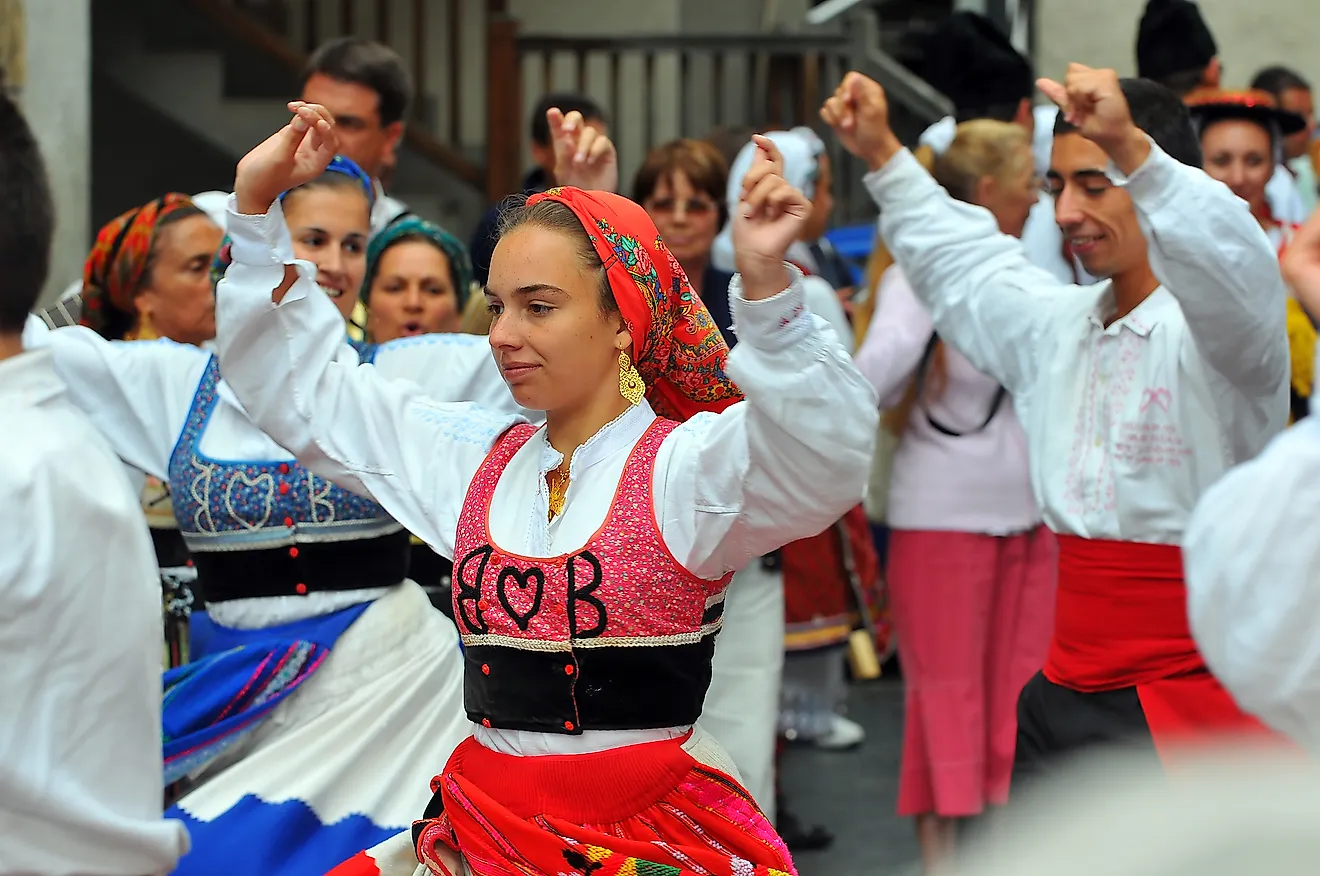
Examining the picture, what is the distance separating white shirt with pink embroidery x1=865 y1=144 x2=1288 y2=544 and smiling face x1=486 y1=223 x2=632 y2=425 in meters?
0.89

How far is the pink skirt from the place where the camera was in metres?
4.29

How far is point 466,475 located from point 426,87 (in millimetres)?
7397

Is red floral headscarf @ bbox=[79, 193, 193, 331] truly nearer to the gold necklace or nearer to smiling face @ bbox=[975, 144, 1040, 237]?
the gold necklace

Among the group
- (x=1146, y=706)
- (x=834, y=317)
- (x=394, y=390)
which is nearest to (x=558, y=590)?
(x=394, y=390)

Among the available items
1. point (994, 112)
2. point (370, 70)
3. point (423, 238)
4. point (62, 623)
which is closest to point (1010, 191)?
point (994, 112)

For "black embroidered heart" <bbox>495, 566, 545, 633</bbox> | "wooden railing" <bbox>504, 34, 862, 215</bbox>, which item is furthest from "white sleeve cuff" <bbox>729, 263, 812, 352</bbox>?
"wooden railing" <bbox>504, 34, 862, 215</bbox>

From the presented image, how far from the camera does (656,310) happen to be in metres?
2.43

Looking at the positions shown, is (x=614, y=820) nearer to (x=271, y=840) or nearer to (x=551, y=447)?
(x=551, y=447)

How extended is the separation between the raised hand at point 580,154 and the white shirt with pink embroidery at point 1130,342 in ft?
2.50

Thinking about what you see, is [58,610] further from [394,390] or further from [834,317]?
[834,317]

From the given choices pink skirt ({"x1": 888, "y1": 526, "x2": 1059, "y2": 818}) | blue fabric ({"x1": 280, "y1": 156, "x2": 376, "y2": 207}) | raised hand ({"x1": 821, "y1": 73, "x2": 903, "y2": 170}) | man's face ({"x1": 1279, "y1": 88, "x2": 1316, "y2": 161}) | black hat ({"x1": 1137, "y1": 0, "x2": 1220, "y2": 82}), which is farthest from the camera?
man's face ({"x1": 1279, "y1": 88, "x2": 1316, "y2": 161})

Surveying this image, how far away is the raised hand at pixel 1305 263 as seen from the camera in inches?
72.3

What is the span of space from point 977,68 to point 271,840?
12.7ft

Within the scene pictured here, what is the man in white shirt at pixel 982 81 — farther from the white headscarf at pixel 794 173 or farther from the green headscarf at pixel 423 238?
the green headscarf at pixel 423 238
